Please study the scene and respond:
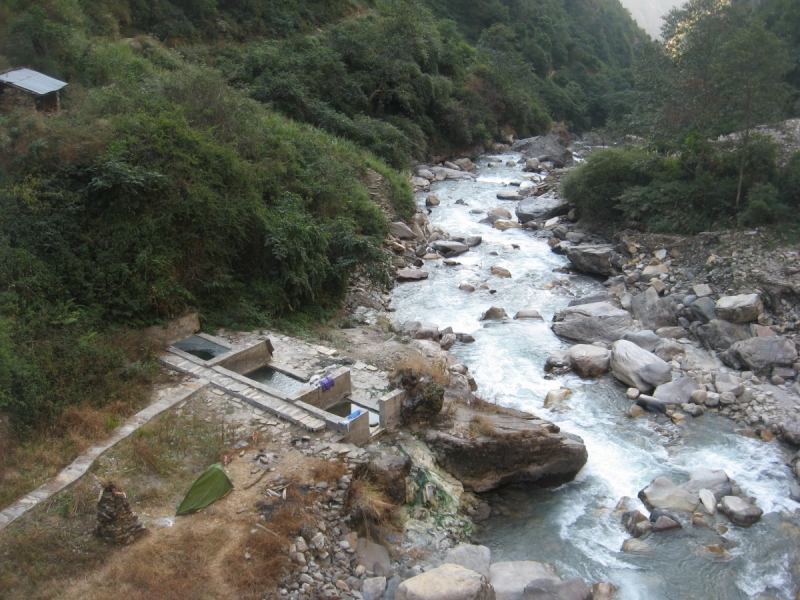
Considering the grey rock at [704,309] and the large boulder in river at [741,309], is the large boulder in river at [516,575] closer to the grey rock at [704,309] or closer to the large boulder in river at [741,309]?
the large boulder in river at [741,309]

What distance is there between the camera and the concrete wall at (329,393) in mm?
10594

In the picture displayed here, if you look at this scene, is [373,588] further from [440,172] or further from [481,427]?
[440,172]

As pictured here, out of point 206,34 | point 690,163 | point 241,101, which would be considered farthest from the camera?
point 206,34

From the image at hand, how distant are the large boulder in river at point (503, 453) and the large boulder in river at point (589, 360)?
3.20m

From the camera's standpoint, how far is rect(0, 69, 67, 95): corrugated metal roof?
15258mm

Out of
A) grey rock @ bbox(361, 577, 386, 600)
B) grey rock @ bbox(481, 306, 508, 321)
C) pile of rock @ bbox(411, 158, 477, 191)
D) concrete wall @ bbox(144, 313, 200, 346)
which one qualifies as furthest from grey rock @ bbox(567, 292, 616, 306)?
pile of rock @ bbox(411, 158, 477, 191)

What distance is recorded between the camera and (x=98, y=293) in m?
12.0

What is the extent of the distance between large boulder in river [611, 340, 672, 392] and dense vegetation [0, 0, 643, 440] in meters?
6.33

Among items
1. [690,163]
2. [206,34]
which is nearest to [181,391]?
[690,163]

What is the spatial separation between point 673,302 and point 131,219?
13409 mm

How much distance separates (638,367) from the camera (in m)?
13.4

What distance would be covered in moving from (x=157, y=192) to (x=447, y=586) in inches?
393

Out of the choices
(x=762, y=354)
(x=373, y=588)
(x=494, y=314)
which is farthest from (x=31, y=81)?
(x=762, y=354)

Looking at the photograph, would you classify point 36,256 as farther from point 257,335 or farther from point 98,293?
point 257,335
